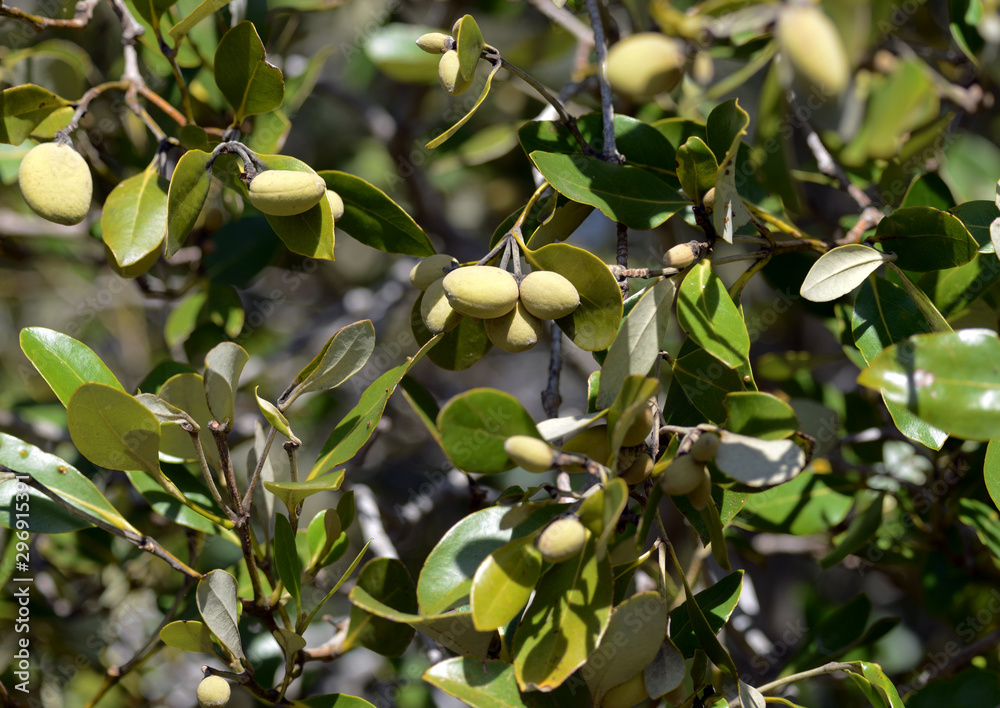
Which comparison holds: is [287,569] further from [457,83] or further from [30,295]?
[30,295]

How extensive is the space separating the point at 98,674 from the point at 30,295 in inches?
67.2

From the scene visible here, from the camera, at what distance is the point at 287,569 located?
2.69 ft

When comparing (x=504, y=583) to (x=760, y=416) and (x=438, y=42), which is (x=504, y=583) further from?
(x=438, y=42)

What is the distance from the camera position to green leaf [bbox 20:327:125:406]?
82 cm

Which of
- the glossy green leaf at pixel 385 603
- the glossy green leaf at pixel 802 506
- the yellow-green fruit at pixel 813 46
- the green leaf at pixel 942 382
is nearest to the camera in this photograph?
the yellow-green fruit at pixel 813 46

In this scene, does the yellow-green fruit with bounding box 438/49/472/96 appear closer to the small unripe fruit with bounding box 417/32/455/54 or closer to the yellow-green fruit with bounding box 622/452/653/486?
the small unripe fruit with bounding box 417/32/455/54

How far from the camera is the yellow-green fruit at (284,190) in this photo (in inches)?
30.2

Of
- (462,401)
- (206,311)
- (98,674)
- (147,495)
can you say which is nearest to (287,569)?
(147,495)

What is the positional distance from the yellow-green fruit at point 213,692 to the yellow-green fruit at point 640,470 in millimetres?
510

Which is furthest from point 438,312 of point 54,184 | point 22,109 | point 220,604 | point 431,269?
point 22,109

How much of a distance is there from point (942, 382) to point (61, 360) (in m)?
0.89

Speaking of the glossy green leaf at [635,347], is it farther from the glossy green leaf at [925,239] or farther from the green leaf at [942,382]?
the glossy green leaf at [925,239]

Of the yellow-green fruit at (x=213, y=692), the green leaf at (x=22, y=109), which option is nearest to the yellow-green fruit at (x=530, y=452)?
the yellow-green fruit at (x=213, y=692)

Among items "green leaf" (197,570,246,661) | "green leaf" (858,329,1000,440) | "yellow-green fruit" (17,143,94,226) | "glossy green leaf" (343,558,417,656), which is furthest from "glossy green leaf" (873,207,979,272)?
"yellow-green fruit" (17,143,94,226)
